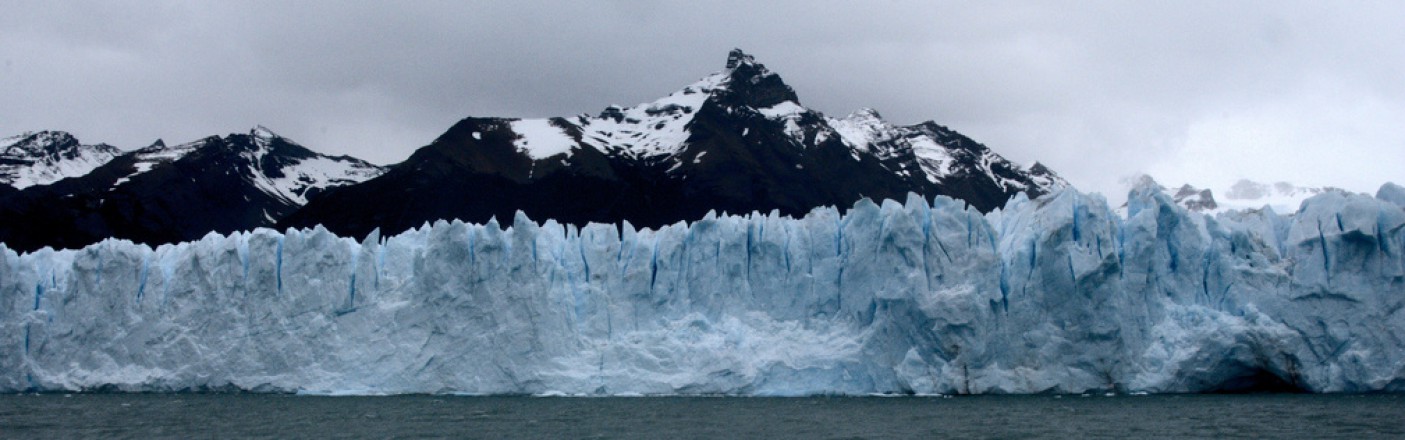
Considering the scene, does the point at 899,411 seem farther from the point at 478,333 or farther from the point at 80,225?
the point at 80,225

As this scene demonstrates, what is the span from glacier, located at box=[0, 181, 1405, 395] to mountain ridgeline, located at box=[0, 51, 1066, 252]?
20387mm

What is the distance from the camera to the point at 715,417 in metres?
22.5

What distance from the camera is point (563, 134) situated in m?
61.2

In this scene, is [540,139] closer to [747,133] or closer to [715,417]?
[747,133]

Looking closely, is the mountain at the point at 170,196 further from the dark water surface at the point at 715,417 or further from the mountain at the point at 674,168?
the dark water surface at the point at 715,417

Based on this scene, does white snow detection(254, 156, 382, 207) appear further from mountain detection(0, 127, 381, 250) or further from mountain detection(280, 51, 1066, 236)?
mountain detection(280, 51, 1066, 236)

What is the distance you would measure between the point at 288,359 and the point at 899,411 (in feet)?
49.3

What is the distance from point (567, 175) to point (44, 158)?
118ft

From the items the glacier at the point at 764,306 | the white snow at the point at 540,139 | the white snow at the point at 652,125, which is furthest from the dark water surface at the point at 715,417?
the white snow at the point at 652,125

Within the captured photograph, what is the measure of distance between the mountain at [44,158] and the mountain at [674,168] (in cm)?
2108

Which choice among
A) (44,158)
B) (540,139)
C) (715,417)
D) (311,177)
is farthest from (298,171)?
(715,417)

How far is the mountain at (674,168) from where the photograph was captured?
53000 millimetres

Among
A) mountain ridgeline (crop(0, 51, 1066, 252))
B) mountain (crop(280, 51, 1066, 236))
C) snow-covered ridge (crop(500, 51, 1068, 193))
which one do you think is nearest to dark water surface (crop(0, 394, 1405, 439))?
mountain (crop(280, 51, 1066, 236))

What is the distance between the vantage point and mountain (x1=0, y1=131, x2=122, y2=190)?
67.4m
